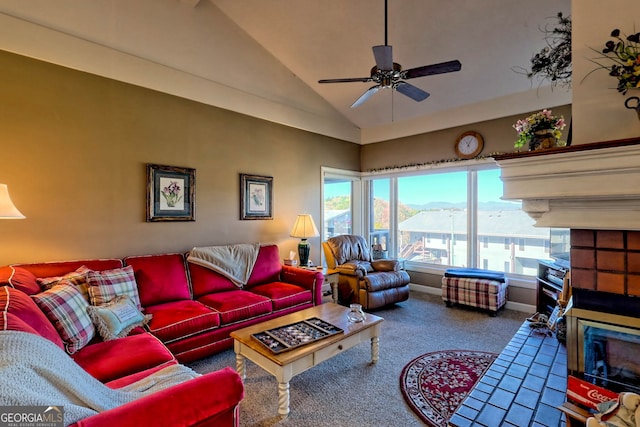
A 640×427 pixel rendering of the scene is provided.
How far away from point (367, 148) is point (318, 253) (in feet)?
7.37

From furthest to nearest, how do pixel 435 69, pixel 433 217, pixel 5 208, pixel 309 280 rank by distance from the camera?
pixel 433 217
pixel 309 280
pixel 435 69
pixel 5 208

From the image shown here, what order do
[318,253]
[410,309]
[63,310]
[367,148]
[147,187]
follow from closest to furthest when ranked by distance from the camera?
[63,310] → [147,187] → [410,309] → [318,253] → [367,148]

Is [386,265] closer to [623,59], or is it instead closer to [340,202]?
[340,202]

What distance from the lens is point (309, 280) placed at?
3561 millimetres

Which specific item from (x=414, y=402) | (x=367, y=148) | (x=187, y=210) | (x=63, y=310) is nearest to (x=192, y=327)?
(x=63, y=310)

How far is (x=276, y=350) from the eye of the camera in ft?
6.47

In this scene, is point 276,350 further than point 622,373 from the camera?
Yes

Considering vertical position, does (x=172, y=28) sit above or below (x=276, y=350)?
above

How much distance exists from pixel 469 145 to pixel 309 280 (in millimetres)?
3119

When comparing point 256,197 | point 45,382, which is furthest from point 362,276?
point 45,382

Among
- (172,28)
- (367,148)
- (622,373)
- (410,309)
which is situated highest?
(172,28)

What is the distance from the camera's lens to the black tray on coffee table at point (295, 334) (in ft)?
6.72

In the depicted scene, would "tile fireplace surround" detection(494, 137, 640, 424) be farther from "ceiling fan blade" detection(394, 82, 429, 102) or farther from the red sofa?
"ceiling fan blade" detection(394, 82, 429, 102)

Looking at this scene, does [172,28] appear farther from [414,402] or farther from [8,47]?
[414,402]
